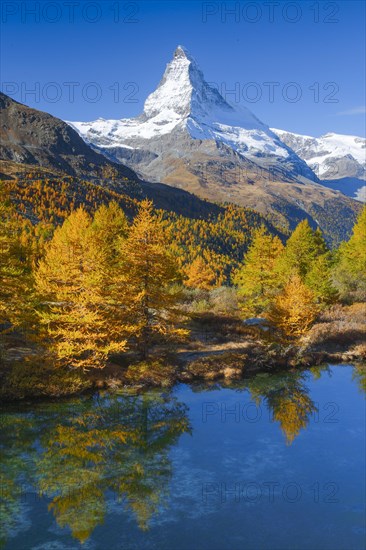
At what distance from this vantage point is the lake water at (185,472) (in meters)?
16.0

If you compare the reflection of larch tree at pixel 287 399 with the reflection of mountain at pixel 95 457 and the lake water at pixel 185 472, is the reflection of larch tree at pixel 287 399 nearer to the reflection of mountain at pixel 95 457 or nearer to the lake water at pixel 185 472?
the lake water at pixel 185 472

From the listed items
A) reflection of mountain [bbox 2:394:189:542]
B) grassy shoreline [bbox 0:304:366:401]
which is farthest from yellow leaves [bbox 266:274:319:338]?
reflection of mountain [bbox 2:394:189:542]

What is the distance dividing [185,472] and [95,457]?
440cm

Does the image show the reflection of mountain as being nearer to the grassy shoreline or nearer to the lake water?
the lake water

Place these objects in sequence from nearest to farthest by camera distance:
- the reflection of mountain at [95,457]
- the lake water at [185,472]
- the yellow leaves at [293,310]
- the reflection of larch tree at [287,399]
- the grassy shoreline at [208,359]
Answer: the lake water at [185,472], the reflection of mountain at [95,457], the reflection of larch tree at [287,399], the grassy shoreline at [208,359], the yellow leaves at [293,310]

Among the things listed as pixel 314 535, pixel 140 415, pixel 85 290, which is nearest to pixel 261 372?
pixel 140 415

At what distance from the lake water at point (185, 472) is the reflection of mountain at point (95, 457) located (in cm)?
6

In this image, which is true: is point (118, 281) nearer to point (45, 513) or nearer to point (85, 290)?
point (85, 290)

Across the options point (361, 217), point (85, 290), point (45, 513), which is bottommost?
point (45, 513)

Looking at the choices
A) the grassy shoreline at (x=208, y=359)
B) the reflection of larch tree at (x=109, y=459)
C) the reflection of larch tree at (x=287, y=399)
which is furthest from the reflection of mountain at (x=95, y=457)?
the reflection of larch tree at (x=287, y=399)

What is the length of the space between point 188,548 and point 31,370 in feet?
56.4

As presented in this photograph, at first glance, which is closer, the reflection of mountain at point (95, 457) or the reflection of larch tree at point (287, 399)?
the reflection of mountain at point (95, 457)

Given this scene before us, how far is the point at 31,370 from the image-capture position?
28922mm

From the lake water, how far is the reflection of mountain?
0.06 m
